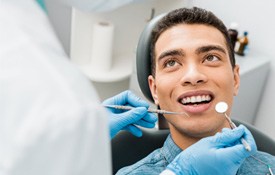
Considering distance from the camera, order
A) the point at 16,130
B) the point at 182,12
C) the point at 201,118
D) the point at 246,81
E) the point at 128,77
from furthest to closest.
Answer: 1. the point at 128,77
2. the point at 246,81
3. the point at 182,12
4. the point at 201,118
5. the point at 16,130

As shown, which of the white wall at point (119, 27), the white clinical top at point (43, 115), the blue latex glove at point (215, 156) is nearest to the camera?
the white clinical top at point (43, 115)

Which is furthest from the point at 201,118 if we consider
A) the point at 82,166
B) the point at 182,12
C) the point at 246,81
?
the point at 246,81

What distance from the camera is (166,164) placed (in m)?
1.24

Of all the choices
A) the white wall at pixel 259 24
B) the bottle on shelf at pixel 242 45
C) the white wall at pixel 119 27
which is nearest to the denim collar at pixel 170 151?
the white wall at pixel 119 27

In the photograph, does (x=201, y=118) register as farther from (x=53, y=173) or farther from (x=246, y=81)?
(x=246, y=81)

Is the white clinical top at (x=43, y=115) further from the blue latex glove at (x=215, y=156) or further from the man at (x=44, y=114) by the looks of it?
the blue latex glove at (x=215, y=156)

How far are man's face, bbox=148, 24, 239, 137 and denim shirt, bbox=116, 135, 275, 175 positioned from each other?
0.08 m

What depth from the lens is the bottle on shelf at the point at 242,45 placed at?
7.44 ft

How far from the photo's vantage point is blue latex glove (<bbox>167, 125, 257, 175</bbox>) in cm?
97

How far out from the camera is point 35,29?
1.48ft

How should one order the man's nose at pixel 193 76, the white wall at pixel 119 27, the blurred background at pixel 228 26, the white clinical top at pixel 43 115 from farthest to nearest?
the white wall at pixel 119 27, the blurred background at pixel 228 26, the man's nose at pixel 193 76, the white clinical top at pixel 43 115

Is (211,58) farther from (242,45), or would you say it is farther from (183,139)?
(242,45)

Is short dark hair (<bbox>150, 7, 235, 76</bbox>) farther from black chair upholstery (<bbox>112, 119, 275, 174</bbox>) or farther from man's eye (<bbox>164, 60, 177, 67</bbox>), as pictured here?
black chair upholstery (<bbox>112, 119, 275, 174</bbox>)

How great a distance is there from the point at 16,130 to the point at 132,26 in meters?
2.31
